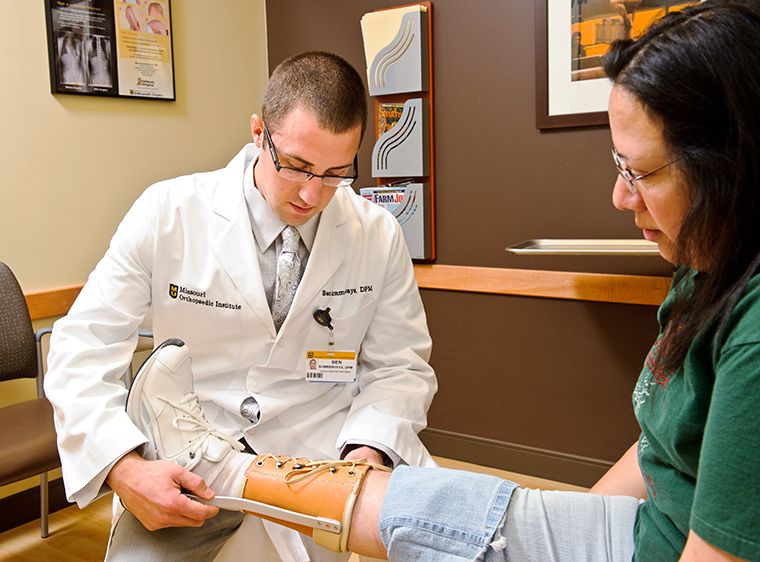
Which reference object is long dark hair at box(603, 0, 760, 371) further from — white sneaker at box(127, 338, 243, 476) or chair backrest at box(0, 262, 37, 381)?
chair backrest at box(0, 262, 37, 381)

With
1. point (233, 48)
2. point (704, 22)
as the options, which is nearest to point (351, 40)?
point (233, 48)

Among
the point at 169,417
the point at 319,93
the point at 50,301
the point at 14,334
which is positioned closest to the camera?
the point at 169,417

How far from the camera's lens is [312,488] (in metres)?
1.18

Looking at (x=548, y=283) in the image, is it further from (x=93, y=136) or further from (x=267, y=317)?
(x=93, y=136)

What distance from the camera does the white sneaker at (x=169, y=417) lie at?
4.29 ft

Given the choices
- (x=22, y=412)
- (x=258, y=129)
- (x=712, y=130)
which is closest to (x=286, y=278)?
(x=258, y=129)

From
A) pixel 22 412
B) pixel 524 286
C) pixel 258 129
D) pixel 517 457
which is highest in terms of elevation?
pixel 258 129

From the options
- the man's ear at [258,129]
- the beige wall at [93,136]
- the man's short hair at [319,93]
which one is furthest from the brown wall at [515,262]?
the man's ear at [258,129]

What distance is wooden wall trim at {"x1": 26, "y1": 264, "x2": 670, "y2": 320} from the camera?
2514mm

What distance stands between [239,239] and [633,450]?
90 centimetres

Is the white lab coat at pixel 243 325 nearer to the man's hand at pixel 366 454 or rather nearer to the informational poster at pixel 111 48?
the man's hand at pixel 366 454

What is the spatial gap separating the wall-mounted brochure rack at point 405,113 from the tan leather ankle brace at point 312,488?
1.80 metres

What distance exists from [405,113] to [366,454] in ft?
5.94

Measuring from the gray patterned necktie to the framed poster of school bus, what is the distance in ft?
4.68
